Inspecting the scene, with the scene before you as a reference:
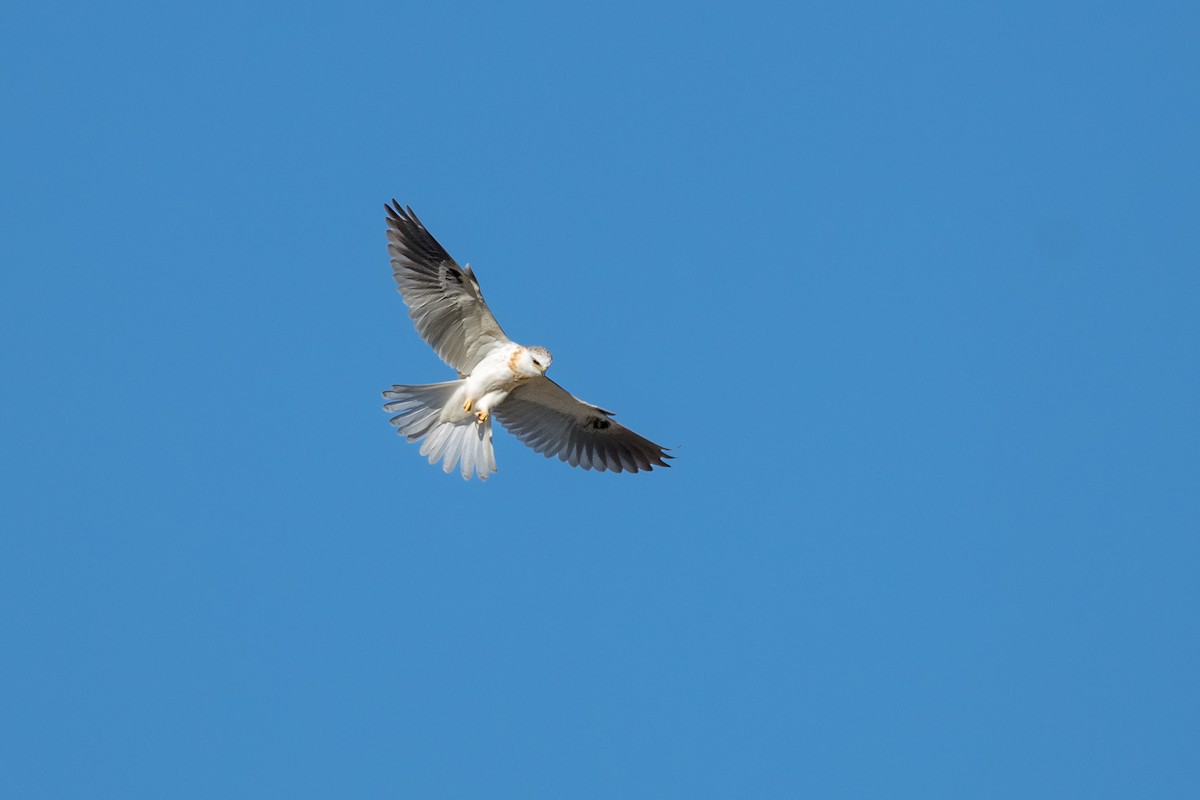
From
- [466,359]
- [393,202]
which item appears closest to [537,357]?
[466,359]

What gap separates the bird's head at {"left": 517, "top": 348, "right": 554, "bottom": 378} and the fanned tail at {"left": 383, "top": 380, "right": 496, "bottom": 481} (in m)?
0.73

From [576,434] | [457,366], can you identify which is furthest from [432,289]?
[576,434]

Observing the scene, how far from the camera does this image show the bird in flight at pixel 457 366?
13391 mm

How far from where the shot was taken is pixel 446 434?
45.4ft

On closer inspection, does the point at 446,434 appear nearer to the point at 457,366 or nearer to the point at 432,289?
the point at 457,366

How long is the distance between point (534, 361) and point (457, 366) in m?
0.82

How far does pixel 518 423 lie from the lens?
48.3 feet

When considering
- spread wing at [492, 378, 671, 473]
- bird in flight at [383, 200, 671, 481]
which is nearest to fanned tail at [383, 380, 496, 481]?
bird in flight at [383, 200, 671, 481]

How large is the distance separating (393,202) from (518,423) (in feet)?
7.81

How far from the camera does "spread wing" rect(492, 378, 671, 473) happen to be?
571 inches

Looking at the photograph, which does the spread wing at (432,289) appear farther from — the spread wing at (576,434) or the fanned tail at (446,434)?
the spread wing at (576,434)

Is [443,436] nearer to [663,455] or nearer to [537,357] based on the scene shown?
[537,357]

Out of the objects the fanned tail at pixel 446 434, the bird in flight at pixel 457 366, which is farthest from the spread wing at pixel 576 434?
the fanned tail at pixel 446 434

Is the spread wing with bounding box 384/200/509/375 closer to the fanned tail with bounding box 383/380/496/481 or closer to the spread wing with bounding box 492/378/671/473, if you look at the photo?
the fanned tail with bounding box 383/380/496/481
